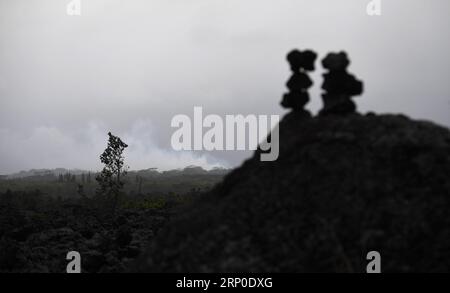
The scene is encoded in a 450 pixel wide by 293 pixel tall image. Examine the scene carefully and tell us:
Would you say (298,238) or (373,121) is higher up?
(373,121)

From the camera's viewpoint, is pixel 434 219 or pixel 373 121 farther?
pixel 373 121

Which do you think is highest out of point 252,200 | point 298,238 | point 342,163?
point 342,163

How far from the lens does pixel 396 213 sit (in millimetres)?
11266

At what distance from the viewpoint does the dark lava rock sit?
10984mm

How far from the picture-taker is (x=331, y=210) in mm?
11469

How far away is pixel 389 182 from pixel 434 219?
4.21 feet

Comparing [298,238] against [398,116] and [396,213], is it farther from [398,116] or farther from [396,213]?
[398,116]

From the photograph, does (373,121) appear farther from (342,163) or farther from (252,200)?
(252,200)

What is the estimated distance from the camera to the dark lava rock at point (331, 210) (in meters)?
11.0
